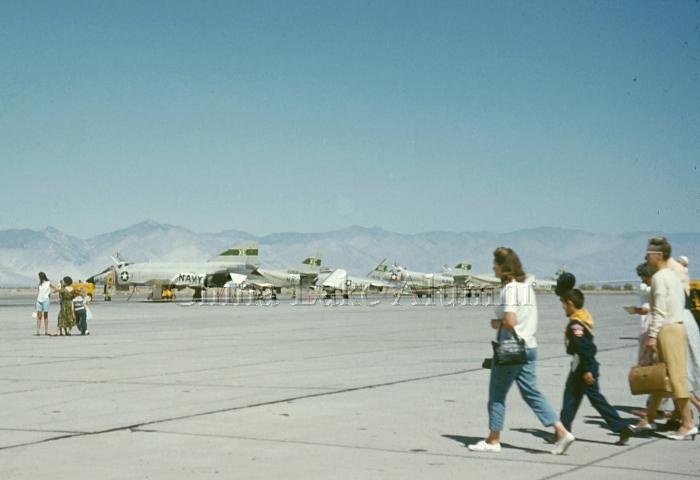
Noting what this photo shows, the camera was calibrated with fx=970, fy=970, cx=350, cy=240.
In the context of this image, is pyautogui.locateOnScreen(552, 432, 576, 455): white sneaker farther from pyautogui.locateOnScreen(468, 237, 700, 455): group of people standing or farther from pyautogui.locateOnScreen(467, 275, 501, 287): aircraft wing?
pyautogui.locateOnScreen(467, 275, 501, 287): aircraft wing

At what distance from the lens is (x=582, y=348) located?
9117 mm

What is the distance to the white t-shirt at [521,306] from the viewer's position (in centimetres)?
846

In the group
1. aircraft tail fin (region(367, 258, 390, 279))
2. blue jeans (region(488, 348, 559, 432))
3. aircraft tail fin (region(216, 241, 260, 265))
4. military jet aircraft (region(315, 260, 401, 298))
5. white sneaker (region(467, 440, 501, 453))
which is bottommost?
white sneaker (region(467, 440, 501, 453))

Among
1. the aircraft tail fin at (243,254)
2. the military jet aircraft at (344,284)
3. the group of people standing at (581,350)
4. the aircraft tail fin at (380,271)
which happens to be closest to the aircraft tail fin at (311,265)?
the military jet aircraft at (344,284)

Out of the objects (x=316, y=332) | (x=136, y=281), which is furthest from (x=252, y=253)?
(x=316, y=332)

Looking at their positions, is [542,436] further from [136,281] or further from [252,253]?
[252,253]

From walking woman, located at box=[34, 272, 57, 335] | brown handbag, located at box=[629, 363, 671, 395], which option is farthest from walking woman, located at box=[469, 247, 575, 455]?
walking woman, located at box=[34, 272, 57, 335]

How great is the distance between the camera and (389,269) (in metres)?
120

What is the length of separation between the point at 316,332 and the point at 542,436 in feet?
59.5

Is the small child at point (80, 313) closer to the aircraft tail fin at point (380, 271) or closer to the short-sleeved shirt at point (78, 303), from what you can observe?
the short-sleeved shirt at point (78, 303)

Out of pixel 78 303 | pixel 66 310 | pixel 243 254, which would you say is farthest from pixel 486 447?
pixel 243 254

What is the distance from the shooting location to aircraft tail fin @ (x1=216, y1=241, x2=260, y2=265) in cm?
9512

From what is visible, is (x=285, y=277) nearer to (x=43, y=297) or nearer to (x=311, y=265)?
(x=311, y=265)

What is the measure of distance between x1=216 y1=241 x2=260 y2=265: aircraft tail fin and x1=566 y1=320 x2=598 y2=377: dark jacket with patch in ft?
282
